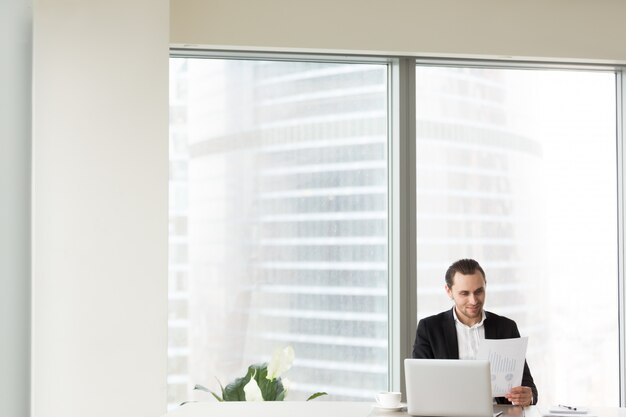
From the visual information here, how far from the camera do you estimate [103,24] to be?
475 centimetres

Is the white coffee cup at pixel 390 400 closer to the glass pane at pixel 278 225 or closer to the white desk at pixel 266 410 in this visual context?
the white desk at pixel 266 410

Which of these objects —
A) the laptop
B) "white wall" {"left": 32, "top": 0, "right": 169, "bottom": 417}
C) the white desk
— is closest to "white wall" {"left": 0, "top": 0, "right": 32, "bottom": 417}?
"white wall" {"left": 32, "top": 0, "right": 169, "bottom": 417}

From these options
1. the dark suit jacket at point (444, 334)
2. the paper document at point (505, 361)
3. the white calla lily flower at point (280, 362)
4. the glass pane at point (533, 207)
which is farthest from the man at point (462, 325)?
the glass pane at point (533, 207)

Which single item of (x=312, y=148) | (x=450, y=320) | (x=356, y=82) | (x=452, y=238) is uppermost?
(x=356, y=82)

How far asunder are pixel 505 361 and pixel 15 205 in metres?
2.76

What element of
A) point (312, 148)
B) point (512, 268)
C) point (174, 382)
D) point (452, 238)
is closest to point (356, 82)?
point (312, 148)

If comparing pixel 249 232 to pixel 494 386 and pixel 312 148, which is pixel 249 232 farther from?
pixel 494 386

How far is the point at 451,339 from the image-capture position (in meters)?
4.72

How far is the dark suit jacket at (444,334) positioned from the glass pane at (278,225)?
1.00 meters

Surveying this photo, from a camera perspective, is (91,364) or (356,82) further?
(356,82)

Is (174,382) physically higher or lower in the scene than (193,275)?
lower

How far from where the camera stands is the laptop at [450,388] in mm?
3688

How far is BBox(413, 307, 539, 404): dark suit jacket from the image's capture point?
470cm

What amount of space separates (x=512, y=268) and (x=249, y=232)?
1.87 metres
